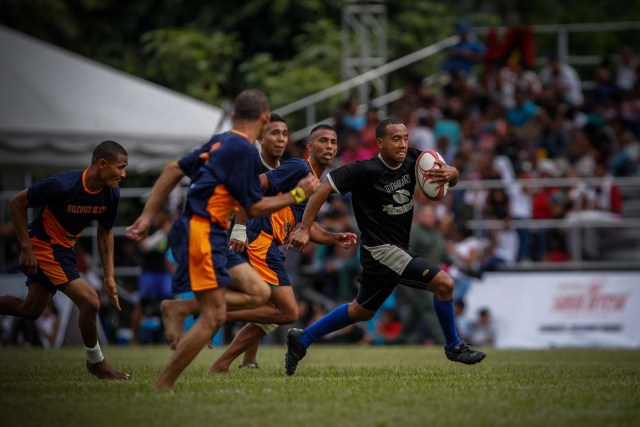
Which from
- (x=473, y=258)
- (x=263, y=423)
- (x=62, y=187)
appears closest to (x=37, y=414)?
(x=263, y=423)

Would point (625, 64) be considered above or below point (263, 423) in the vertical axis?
above

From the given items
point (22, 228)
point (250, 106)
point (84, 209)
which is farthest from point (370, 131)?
point (250, 106)

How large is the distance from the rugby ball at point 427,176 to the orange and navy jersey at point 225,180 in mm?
2335

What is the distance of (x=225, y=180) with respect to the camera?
771 centimetres

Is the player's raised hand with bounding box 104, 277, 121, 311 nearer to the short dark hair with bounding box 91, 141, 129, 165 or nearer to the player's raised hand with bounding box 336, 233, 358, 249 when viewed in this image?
the short dark hair with bounding box 91, 141, 129, 165

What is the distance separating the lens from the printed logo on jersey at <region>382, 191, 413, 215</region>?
387 inches

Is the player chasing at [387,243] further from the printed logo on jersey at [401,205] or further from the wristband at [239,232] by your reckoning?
the wristband at [239,232]

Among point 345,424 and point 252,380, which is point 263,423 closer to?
point 345,424

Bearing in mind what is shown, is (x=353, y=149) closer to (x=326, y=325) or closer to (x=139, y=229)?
(x=326, y=325)

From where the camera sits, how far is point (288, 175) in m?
9.23

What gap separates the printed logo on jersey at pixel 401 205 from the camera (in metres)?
9.83

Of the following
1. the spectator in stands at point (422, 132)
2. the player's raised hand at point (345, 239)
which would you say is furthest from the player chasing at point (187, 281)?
the spectator in stands at point (422, 132)

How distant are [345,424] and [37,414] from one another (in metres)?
2.12

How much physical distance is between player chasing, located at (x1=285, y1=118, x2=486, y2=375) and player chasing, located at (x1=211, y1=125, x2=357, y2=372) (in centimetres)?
30
